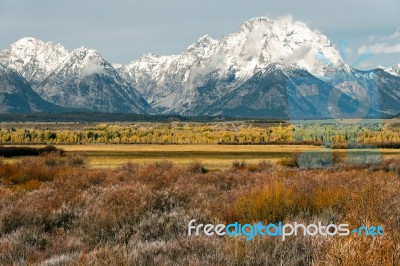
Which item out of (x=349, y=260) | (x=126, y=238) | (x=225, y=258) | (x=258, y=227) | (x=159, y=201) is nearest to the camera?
(x=349, y=260)

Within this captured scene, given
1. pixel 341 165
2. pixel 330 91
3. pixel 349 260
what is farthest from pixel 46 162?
pixel 349 260

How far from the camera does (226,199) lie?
1603cm

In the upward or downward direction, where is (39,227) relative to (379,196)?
downward

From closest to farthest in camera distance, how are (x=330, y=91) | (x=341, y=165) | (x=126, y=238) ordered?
(x=126, y=238), (x=330, y=91), (x=341, y=165)


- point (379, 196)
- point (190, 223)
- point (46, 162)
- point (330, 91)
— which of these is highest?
point (330, 91)

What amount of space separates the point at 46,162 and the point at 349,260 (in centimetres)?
4430

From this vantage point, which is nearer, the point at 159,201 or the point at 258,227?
the point at 258,227

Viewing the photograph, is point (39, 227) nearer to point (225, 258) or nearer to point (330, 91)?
point (225, 258)

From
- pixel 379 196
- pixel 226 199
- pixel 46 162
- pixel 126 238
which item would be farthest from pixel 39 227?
pixel 46 162

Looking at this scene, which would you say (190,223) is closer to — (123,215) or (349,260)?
(123,215)

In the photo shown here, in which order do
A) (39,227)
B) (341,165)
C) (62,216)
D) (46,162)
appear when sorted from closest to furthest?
(39,227) → (62,216) → (341,165) → (46,162)

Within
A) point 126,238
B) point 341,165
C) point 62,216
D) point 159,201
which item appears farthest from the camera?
point 341,165

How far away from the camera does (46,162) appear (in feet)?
154

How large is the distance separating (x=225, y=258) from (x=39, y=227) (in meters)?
6.47
